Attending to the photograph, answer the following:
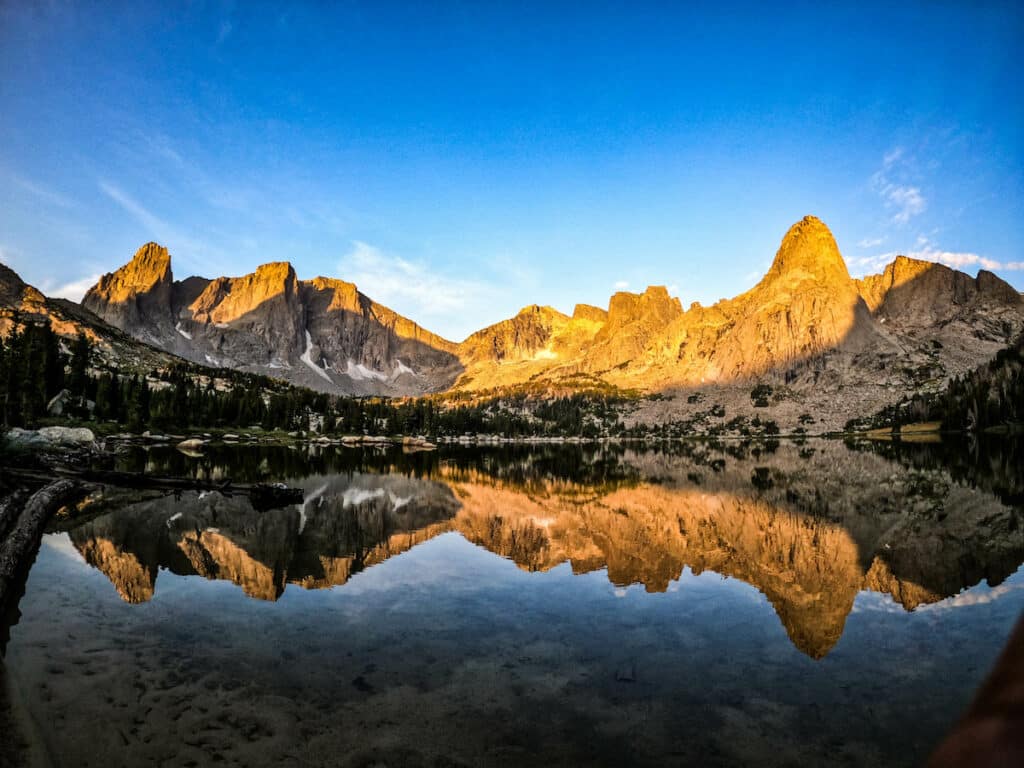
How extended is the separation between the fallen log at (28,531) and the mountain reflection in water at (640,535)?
1.46 m

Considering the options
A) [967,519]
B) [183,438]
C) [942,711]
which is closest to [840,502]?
[967,519]

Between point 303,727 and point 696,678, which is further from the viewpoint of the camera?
point 696,678

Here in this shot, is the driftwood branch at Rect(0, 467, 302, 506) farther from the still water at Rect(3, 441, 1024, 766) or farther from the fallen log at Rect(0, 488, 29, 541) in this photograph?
the fallen log at Rect(0, 488, 29, 541)

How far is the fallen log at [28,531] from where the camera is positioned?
17.1 m

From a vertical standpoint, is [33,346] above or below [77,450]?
above

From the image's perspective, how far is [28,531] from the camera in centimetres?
2194

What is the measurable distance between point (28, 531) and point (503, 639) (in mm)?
19265

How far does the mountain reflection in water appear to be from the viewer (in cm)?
1977

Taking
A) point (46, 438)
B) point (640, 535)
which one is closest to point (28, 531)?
point (640, 535)

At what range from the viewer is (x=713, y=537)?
28.6 m

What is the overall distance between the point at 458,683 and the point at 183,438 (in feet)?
351

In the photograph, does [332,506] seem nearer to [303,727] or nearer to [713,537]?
[713,537]

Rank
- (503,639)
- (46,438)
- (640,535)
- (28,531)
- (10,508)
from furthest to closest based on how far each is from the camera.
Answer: (46,438), (640,535), (10,508), (28,531), (503,639)

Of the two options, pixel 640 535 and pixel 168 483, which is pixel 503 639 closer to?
pixel 640 535
